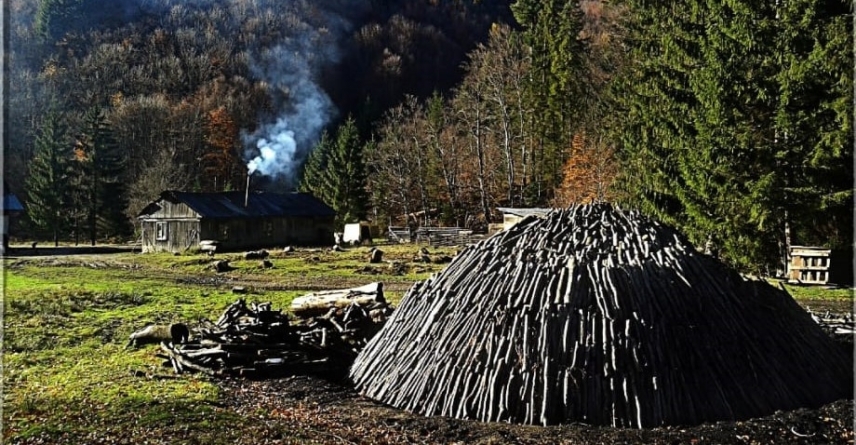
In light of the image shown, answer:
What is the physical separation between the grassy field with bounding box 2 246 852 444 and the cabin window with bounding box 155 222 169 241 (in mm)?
9633

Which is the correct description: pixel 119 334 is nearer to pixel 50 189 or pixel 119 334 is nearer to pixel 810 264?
pixel 810 264

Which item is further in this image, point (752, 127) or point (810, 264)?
point (752, 127)

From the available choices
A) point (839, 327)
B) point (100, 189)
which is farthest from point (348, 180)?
point (839, 327)

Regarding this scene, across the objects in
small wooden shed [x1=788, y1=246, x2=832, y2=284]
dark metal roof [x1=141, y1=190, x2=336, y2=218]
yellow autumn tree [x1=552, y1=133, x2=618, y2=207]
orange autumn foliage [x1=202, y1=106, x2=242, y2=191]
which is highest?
orange autumn foliage [x1=202, y1=106, x2=242, y2=191]

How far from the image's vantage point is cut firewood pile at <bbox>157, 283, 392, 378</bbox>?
973cm

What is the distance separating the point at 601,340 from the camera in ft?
24.5

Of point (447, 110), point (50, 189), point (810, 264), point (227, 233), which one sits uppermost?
point (447, 110)

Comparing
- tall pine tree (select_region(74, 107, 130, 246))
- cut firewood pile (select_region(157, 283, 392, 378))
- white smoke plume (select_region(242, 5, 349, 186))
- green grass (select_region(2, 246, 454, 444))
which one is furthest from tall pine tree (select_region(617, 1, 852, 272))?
white smoke plume (select_region(242, 5, 349, 186))

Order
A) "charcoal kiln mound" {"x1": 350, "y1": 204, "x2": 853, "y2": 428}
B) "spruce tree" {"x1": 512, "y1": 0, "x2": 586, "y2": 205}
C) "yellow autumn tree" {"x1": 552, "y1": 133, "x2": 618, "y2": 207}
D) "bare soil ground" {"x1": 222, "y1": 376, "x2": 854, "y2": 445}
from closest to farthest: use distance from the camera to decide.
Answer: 1. "bare soil ground" {"x1": 222, "y1": 376, "x2": 854, "y2": 445}
2. "charcoal kiln mound" {"x1": 350, "y1": 204, "x2": 853, "y2": 428}
3. "yellow autumn tree" {"x1": 552, "y1": 133, "x2": 618, "y2": 207}
4. "spruce tree" {"x1": 512, "y1": 0, "x2": 586, "y2": 205}

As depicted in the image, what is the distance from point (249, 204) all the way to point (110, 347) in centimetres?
3039

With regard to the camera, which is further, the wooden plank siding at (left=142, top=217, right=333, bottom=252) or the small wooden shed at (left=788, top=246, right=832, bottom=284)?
the wooden plank siding at (left=142, top=217, right=333, bottom=252)

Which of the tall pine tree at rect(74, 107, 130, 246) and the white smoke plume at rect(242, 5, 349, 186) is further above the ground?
the white smoke plume at rect(242, 5, 349, 186)

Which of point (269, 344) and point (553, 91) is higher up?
point (553, 91)

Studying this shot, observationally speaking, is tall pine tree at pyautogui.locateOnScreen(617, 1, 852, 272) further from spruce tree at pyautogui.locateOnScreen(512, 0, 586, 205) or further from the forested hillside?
spruce tree at pyautogui.locateOnScreen(512, 0, 586, 205)
